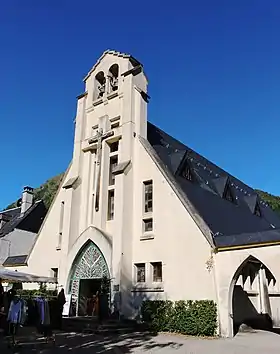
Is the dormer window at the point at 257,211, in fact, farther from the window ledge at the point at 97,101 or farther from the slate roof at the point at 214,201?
the window ledge at the point at 97,101

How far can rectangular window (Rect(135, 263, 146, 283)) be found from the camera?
1814 cm

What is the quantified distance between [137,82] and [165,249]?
1011 centimetres

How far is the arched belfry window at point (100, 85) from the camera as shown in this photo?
24.1m

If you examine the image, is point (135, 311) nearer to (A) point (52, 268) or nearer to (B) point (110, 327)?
(B) point (110, 327)

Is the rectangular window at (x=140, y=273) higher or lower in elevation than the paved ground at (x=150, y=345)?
higher

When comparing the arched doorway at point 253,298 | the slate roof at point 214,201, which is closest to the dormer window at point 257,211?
the slate roof at point 214,201

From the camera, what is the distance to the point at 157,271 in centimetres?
1786

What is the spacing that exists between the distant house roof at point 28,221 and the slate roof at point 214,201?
45.7 feet

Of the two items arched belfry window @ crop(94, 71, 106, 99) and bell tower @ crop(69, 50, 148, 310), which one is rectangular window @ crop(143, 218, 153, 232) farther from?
arched belfry window @ crop(94, 71, 106, 99)

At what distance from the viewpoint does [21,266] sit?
79.6ft

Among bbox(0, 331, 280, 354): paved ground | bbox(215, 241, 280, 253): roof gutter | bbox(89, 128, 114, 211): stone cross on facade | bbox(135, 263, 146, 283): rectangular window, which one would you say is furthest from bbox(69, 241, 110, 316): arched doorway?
bbox(215, 241, 280, 253): roof gutter

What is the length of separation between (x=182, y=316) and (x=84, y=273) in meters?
6.53

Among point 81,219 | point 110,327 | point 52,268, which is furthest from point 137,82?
point 110,327

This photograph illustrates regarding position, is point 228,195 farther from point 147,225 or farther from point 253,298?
point 147,225
